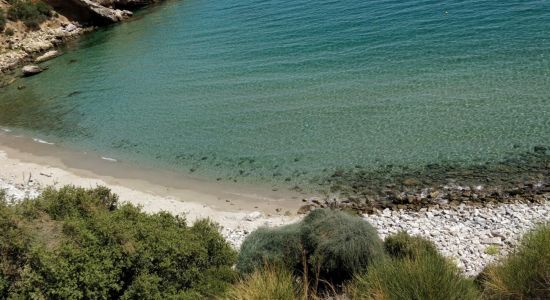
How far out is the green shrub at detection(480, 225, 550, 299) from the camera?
934 centimetres

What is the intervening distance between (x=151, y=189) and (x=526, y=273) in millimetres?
16613

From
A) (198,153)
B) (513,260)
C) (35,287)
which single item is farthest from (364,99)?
(35,287)

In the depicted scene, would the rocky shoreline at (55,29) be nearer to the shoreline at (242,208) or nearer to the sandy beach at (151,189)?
the sandy beach at (151,189)

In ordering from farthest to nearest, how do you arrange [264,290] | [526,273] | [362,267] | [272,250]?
[272,250] → [362,267] → [526,273] → [264,290]

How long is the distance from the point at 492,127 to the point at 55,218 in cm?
1904

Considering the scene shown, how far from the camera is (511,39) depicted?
2991 centimetres

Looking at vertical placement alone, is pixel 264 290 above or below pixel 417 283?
below

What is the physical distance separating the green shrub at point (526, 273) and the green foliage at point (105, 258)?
6.40 m

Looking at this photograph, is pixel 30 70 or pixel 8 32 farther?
pixel 8 32

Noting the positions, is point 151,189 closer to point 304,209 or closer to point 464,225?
point 304,209

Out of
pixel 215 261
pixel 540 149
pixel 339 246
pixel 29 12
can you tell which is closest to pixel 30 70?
pixel 29 12

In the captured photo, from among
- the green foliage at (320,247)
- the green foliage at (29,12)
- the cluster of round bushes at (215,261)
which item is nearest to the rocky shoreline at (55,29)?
the green foliage at (29,12)

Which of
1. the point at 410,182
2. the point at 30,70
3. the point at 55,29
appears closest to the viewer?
the point at 410,182

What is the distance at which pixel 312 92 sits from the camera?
2827cm
